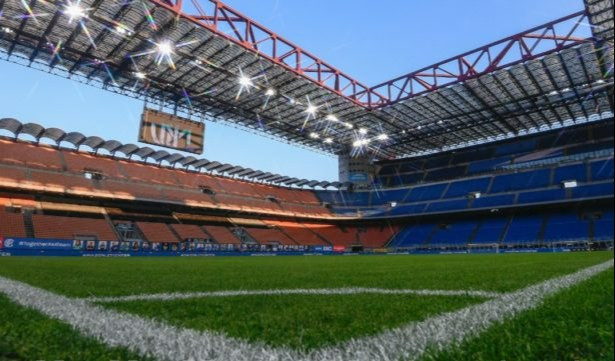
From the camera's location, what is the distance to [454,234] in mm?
35125

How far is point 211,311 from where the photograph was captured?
10.8 feet

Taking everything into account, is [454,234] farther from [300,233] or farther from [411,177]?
[411,177]

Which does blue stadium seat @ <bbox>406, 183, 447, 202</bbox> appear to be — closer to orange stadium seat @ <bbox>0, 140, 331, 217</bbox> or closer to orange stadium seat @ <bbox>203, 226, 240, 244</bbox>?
orange stadium seat @ <bbox>0, 140, 331, 217</bbox>

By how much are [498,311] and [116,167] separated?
41.1m

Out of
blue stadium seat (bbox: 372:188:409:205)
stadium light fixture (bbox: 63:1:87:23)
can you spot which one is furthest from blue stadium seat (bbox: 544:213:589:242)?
blue stadium seat (bbox: 372:188:409:205)

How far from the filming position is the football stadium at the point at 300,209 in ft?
6.28

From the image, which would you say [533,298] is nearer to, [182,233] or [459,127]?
[182,233]

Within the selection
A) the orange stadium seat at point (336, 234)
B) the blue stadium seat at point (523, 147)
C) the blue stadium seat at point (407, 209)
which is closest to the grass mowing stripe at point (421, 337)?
the blue stadium seat at point (523, 147)

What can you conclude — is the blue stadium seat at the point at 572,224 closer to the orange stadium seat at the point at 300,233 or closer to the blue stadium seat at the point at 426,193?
the orange stadium seat at the point at 300,233

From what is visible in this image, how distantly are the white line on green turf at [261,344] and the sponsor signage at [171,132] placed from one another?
25.5 meters

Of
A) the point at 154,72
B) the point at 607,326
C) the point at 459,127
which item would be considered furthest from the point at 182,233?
the point at 607,326

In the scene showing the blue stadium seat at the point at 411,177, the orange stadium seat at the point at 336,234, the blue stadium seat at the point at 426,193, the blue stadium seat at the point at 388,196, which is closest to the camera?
the blue stadium seat at the point at 426,193

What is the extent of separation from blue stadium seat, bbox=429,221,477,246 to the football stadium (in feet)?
0.80

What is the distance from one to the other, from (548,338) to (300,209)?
48131 millimetres
